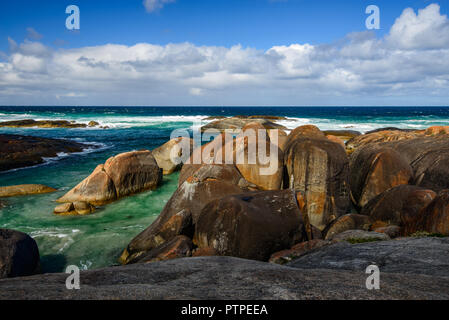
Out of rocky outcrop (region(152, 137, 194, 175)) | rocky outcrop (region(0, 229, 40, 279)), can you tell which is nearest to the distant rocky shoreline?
rocky outcrop (region(0, 229, 40, 279))

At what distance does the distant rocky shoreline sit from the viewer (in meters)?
4.40

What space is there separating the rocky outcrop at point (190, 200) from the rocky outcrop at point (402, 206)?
4.44m

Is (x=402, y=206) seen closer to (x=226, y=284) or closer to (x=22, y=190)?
(x=226, y=284)

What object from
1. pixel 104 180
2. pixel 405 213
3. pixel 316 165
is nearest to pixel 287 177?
pixel 316 165

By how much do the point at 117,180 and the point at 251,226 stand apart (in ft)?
31.4

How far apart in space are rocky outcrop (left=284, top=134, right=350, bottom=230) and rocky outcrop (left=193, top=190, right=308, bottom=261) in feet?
8.71

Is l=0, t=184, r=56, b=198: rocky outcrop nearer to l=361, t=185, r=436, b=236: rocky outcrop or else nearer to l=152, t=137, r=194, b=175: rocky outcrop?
l=152, t=137, r=194, b=175: rocky outcrop

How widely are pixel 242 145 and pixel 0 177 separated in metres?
16.5

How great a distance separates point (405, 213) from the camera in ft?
28.1

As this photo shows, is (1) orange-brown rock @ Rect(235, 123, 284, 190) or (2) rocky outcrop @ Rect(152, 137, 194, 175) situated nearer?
(1) orange-brown rock @ Rect(235, 123, 284, 190)

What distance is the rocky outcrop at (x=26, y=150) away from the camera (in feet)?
72.9
